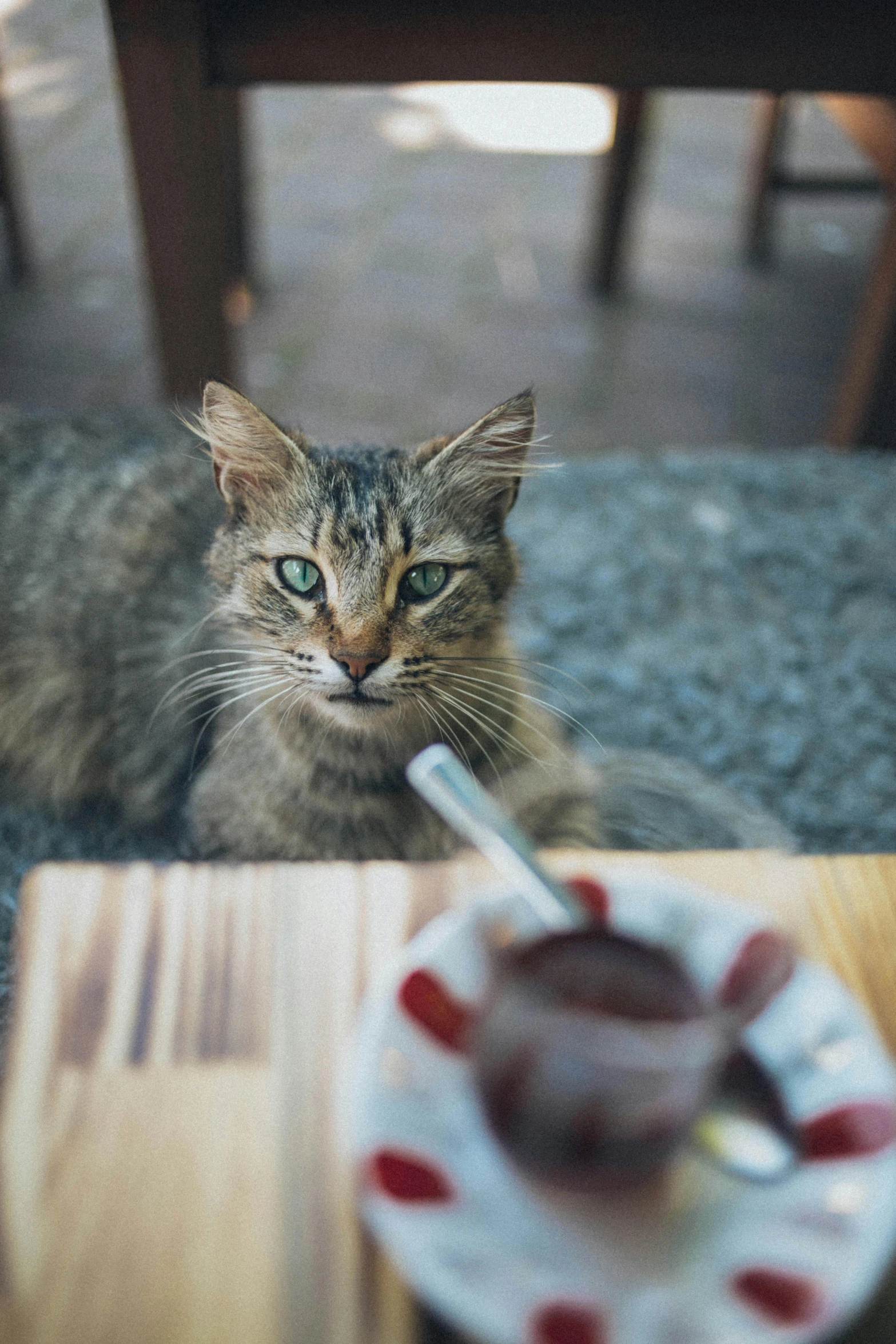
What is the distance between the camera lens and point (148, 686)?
1415 millimetres

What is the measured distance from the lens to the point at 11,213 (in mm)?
2553

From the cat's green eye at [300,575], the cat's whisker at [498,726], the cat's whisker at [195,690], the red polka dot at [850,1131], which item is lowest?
the cat's whisker at [195,690]

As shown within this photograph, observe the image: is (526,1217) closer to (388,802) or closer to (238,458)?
(388,802)

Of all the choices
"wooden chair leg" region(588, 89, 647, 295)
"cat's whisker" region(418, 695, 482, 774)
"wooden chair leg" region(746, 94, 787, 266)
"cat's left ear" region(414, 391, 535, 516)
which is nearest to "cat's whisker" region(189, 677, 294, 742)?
"cat's whisker" region(418, 695, 482, 774)

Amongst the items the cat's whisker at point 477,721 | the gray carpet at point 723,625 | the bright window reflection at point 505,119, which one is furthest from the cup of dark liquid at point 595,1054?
the bright window reflection at point 505,119

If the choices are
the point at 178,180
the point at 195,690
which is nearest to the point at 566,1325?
the point at 195,690

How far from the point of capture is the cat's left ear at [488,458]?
1070mm

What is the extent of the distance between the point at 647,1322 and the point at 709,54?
5.11 ft

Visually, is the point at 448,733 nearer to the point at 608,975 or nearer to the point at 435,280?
the point at 608,975

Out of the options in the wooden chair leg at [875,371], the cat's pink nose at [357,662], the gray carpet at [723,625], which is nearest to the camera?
the cat's pink nose at [357,662]

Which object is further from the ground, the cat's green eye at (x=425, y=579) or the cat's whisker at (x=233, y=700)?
the cat's green eye at (x=425, y=579)

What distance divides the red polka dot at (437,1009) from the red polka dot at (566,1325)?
144 mm

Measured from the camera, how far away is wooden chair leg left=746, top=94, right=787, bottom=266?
263 cm

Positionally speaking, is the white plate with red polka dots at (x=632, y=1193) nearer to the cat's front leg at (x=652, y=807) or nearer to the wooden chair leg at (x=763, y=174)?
the cat's front leg at (x=652, y=807)
